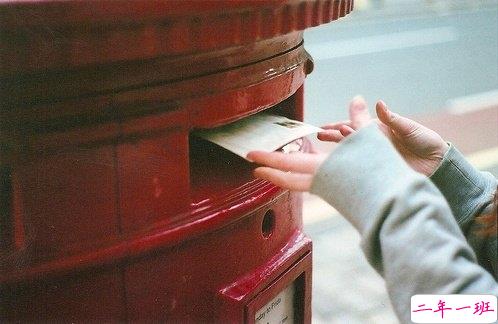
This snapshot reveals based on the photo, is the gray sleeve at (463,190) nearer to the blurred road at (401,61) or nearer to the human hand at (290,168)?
the human hand at (290,168)

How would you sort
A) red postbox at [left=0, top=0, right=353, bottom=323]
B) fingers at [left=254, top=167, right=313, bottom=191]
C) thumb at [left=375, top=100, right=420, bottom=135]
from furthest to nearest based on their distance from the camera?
thumb at [left=375, top=100, right=420, bottom=135], fingers at [left=254, top=167, right=313, bottom=191], red postbox at [left=0, top=0, right=353, bottom=323]

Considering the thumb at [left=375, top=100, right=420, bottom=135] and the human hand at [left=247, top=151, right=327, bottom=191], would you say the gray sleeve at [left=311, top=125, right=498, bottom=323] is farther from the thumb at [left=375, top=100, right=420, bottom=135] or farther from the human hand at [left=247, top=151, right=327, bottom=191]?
the thumb at [left=375, top=100, right=420, bottom=135]

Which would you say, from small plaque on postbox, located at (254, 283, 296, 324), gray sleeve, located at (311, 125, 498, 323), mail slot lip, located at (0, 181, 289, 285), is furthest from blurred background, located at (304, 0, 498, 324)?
gray sleeve, located at (311, 125, 498, 323)

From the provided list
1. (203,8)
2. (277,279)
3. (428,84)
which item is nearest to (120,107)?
(203,8)

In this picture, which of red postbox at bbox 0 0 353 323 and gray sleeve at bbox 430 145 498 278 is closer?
red postbox at bbox 0 0 353 323

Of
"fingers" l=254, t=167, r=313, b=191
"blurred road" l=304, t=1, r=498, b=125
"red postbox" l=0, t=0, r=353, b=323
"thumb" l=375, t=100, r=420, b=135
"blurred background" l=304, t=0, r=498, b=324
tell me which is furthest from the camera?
"blurred road" l=304, t=1, r=498, b=125

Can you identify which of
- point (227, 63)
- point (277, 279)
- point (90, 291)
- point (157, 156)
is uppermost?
point (227, 63)

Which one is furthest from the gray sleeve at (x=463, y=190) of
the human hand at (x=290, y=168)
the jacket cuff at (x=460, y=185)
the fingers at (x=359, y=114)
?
the human hand at (x=290, y=168)

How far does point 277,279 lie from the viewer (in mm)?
1251

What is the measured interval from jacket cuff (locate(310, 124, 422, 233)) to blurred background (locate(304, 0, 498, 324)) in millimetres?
1789

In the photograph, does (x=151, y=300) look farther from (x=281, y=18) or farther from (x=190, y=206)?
(x=281, y=18)

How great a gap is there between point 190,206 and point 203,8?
334mm

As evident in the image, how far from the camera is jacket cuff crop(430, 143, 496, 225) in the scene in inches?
50.8

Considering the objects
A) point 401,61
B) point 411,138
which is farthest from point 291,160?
point 401,61
